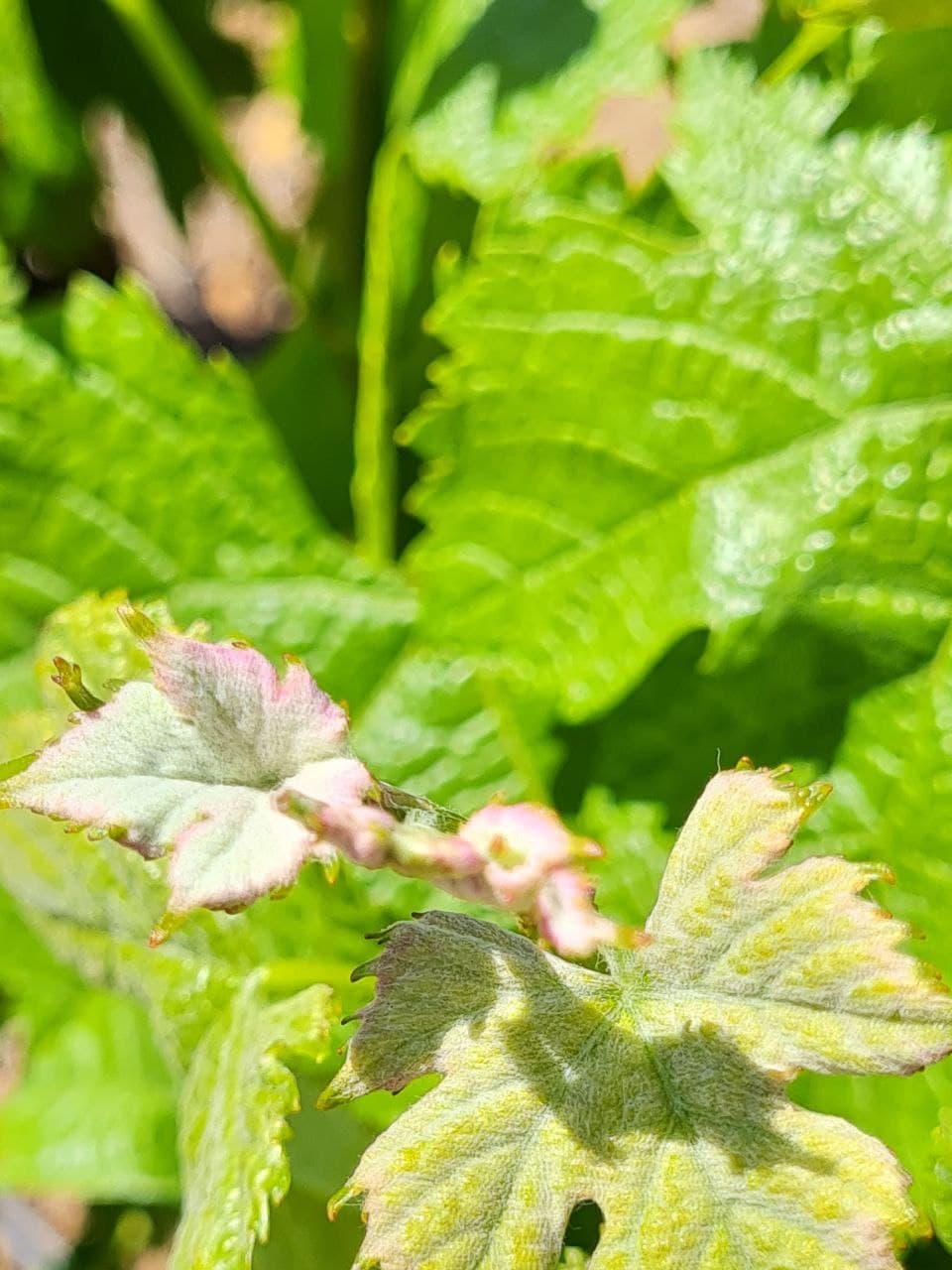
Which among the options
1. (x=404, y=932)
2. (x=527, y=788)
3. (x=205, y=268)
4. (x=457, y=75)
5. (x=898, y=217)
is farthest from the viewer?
(x=205, y=268)

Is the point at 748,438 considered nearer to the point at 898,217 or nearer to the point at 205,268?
the point at 898,217

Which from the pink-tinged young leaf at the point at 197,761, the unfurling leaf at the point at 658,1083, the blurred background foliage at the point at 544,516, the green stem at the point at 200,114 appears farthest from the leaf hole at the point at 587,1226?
the green stem at the point at 200,114

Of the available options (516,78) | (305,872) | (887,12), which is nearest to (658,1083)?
(305,872)

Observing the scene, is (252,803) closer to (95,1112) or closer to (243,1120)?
(243,1120)

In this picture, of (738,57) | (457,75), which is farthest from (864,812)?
(457,75)

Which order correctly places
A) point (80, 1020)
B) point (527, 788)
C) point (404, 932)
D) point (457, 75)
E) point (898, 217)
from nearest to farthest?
point (404, 932), point (898, 217), point (527, 788), point (80, 1020), point (457, 75)

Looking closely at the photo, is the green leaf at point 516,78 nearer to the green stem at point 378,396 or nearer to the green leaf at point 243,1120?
the green stem at point 378,396

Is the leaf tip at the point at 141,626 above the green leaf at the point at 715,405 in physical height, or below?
below
